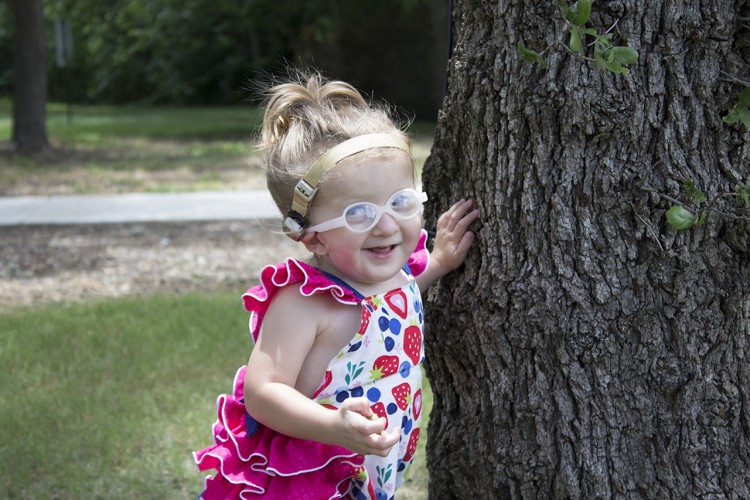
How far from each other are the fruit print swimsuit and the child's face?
2.3 inches

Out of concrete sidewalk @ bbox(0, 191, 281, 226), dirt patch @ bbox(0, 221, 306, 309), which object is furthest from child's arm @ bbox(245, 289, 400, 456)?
concrete sidewalk @ bbox(0, 191, 281, 226)

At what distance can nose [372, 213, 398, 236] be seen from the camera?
7.18ft

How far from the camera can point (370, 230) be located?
2188 mm

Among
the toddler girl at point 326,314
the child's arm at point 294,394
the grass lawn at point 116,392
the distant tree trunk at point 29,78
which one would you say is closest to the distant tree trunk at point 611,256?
the toddler girl at point 326,314

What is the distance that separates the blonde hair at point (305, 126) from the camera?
87.4 inches

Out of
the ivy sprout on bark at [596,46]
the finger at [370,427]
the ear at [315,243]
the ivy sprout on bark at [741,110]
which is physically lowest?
the finger at [370,427]

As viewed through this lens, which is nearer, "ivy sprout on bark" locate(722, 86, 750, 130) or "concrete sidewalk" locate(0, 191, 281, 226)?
"ivy sprout on bark" locate(722, 86, 750, 130)

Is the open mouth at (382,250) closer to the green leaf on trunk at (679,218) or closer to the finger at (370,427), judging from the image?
the finger at (370,427)

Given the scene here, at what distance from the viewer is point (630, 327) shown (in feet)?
7.58

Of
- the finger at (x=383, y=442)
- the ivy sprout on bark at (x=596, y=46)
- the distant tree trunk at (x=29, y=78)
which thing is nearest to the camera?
the ivy sprout on bark at (x=596, y=46)

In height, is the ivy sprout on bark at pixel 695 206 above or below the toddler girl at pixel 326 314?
above

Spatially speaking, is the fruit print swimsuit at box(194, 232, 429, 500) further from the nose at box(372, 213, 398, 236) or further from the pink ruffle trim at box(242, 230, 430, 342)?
the nose at box(372, 213, 398, 236)

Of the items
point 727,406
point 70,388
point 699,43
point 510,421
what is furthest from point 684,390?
point 70,388

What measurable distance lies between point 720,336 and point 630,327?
21 cm
